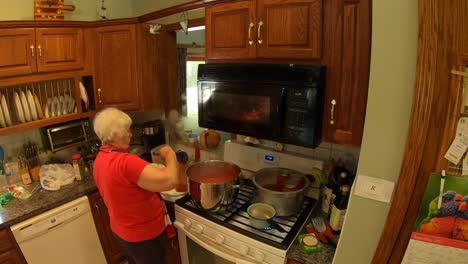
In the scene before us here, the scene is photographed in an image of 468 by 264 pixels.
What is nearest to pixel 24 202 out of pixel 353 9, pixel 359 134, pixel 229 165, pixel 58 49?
pixel 58 49

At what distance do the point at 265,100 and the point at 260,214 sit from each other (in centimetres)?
64

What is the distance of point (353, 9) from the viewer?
4.05ft

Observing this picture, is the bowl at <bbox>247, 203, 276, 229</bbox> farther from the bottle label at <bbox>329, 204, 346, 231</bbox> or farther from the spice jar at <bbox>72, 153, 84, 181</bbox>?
the spice jar at <bbox>72, 153, 84, 181</bbox>

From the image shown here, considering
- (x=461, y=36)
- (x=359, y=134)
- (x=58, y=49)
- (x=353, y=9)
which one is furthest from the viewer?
(x=58, y=49)

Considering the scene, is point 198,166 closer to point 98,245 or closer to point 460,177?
point 98,245

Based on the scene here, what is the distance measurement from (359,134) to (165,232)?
1.33 meters

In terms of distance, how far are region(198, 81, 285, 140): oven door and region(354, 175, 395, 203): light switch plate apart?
0.54m

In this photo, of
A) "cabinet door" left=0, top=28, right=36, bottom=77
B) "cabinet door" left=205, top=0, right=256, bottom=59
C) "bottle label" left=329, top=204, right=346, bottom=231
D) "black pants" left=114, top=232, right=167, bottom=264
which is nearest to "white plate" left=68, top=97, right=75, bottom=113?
"cabinet door" left=0, top=28, right=36, bottom=77

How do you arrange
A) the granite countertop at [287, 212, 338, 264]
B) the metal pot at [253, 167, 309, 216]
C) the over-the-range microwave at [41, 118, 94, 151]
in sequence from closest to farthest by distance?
the granite countertop at [287, 212, 338, 264]
the metal pot at [253, 167, 309, 216]
the over-the-range microwave at [41, 118, 94, 151]

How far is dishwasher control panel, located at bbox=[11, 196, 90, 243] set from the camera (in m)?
1.77

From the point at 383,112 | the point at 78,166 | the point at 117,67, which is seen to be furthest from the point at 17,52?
the point at 383,112

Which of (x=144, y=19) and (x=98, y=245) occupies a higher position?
(x=144, y=19)

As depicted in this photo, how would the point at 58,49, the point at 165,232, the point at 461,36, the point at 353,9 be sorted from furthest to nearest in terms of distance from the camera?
the point at 58,49
the point at 165,232
the point at 353,9
the point at 461,36

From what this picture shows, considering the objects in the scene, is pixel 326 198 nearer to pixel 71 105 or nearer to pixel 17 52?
pixel 71 105
